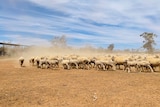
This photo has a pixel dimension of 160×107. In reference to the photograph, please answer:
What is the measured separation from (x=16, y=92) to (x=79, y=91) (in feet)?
9.90

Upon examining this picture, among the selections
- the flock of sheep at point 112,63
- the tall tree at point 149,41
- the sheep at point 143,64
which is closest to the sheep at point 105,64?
the flock of sheep at point 112,63

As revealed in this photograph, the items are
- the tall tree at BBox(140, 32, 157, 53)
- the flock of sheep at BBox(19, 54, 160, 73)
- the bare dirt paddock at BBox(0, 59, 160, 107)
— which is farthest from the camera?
the tall tree at BBox(140, 32, 157, 53)

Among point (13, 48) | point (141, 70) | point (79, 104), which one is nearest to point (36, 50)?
point (13, 48)

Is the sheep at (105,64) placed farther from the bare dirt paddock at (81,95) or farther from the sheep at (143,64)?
the bare dirt paddock at (81,95)

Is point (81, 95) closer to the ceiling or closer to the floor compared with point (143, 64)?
closer to the floor

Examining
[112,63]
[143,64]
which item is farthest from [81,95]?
[112,63]

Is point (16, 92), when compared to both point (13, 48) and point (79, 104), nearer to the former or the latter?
point (79, 104)

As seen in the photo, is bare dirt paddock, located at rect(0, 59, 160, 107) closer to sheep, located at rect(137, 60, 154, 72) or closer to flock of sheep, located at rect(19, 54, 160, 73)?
sheep, located at rect(137, 60, 154, 72)

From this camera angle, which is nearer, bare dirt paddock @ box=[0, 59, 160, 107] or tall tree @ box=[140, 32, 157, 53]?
bare dirt paddock @ box=[0, 59, 160, 107]

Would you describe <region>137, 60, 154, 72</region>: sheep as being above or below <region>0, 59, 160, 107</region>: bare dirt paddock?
above

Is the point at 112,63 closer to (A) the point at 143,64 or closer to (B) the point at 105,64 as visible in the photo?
(B) the point at 105,64

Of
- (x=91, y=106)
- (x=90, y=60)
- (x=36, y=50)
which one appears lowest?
(x=91, y=106)

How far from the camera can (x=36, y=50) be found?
7394 cm

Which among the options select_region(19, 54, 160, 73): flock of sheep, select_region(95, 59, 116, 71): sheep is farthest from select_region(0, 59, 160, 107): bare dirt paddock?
select_region(95, 59, 116, 71): sheep
